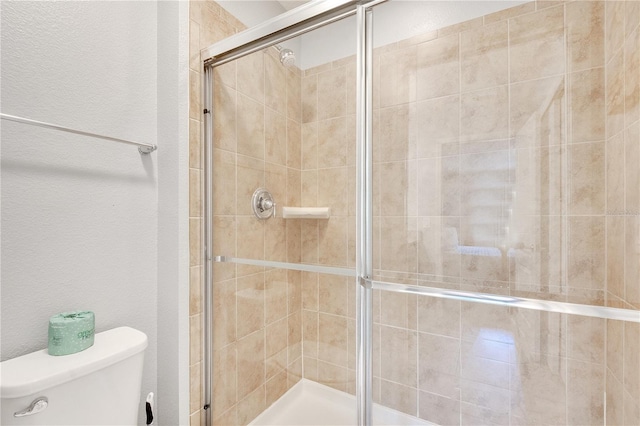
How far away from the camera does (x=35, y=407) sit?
0.75m

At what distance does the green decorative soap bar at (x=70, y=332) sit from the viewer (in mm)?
856

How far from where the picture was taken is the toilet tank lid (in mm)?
732

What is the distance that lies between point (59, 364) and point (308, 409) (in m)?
0.93

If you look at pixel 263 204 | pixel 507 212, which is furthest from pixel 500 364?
pixel 263 204

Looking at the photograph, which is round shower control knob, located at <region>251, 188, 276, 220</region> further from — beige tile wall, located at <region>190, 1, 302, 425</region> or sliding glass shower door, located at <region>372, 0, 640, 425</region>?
sliding glass shower door, located at <region>372, 0, 640, 425</region>

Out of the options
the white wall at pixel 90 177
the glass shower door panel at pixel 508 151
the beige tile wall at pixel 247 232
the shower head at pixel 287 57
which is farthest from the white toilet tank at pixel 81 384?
the shower head at pixel 287 57

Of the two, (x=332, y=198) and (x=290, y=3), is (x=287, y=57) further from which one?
(x=290, y=3)

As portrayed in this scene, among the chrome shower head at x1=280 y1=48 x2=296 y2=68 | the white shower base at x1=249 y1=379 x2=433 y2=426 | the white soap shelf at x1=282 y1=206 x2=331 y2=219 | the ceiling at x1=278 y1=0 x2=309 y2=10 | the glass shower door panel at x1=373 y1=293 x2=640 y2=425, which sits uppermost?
the ceiling at x1=278 y1=0 x2=309 y2=10

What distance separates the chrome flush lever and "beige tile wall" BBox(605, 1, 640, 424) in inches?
57.2

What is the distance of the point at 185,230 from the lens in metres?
1.19

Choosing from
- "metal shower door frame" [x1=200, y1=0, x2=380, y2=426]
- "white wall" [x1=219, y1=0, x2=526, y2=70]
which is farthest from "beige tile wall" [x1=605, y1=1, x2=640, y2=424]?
"metal shower door frame" [x1=200, y1=0, x2=380, y2=426]

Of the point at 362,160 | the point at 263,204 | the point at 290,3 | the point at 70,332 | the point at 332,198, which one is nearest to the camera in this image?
the point at 70,332

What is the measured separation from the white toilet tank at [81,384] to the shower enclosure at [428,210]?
34 cm

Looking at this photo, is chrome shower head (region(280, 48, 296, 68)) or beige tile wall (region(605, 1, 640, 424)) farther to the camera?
chrome shower head (region(280, 48, 296, 68))
